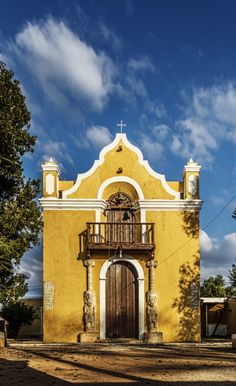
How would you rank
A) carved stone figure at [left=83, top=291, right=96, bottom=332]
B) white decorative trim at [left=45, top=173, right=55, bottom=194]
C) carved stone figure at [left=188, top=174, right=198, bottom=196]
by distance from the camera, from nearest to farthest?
carved stone figure at [left=83, top=291, right=96, bottom=332] → white decorative trim at [left=45, top=173, right=55, bottom=194] → carved stone figure at [left=188, top=174, right=198, bottom=196]

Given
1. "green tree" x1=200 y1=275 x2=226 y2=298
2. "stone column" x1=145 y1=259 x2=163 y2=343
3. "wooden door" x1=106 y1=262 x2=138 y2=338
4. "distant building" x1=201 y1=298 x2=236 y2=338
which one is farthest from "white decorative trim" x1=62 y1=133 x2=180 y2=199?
"green tree" x1=200 y1=275 x2=226 y2=298

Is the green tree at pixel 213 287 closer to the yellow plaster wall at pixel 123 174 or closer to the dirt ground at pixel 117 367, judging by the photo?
the yellow plaster wall at pixel 123 174

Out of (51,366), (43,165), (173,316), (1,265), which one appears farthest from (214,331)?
(51,366)

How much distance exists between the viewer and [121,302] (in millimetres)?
22906

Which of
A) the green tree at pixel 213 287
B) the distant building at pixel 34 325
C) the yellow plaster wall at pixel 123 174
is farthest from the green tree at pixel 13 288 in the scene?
the green tree at pixel 213 287

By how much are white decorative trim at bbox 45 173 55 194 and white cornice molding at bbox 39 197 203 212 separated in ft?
1.24

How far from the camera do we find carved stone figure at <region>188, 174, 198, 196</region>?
930 inches

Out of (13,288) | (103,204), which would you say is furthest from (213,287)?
(13,288)

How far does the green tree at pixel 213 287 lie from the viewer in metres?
38.5

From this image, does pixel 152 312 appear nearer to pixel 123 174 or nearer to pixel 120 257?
pixel 120 257

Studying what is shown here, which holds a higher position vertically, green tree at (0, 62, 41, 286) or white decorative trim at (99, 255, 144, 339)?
green tree at (0, 62, 41, 286)

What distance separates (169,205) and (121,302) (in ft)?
14.6

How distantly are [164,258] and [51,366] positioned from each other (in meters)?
10.7

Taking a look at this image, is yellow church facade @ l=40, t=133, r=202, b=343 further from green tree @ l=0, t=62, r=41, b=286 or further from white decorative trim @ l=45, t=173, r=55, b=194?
green tree @ l=0, t=62, r=41, b=286
